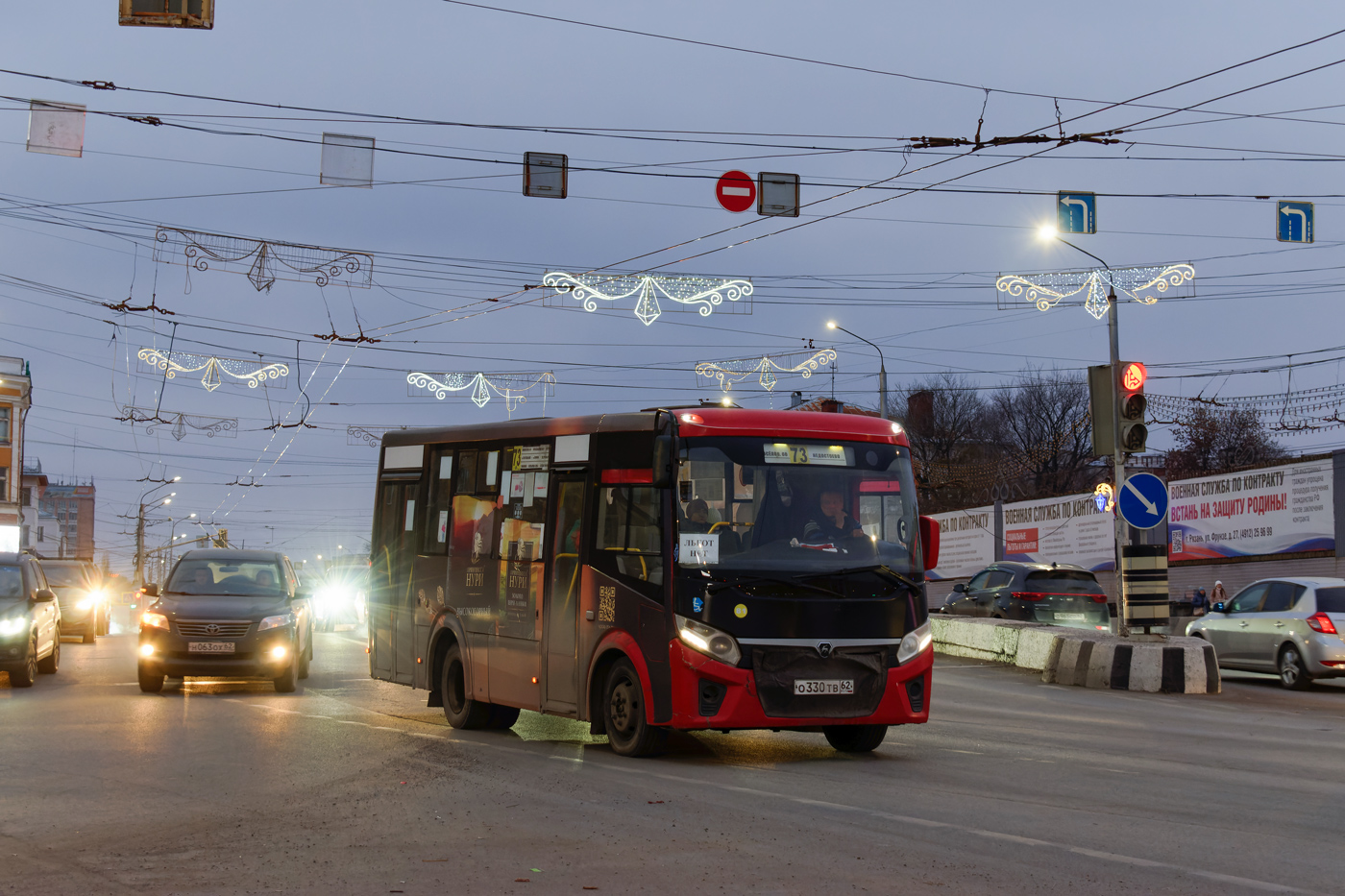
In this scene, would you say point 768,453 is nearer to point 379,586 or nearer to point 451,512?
point 451,512

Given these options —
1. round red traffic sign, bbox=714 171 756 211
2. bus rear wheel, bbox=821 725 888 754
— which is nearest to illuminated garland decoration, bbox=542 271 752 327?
round red traffic sign, bbox=714 171 756 211

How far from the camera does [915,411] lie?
88.8 m

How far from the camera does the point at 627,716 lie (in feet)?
36.7

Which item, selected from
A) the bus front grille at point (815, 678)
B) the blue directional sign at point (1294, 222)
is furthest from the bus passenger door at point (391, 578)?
the blue directional sign at point (1294, 222)

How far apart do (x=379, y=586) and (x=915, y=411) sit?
7548 centimetres

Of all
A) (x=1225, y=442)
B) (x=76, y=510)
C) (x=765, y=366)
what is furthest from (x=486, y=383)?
(x=76, y=510)

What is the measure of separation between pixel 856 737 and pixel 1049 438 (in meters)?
76.2

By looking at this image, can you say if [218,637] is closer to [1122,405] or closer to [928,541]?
[928,541]

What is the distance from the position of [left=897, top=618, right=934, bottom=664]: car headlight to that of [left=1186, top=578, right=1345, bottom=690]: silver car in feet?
33.8

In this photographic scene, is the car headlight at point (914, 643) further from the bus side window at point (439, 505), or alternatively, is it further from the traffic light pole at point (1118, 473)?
the traffic light pole at point (1118, 473)

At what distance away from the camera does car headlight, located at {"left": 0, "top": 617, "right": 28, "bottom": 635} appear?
17656 millimetres

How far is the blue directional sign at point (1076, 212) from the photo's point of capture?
68.9ft

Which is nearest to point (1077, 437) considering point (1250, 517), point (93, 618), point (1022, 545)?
point (1022, 545)

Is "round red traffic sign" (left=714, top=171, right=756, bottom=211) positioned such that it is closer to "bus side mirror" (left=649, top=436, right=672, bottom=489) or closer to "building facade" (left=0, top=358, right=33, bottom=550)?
"bus side mirror" (left=649, top=436, right=672, bottom=489)
